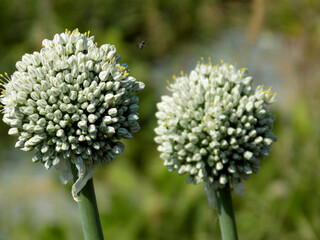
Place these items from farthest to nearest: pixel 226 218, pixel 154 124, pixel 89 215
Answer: pixel 154 124
pixel 226 218
pixel 89 215

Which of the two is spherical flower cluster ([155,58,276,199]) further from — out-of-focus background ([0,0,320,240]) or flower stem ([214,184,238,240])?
out-of-focus background ([0,0,320,240])

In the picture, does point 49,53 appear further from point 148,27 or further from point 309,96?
point 148,27

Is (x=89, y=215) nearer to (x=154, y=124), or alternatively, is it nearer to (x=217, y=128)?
(x=217, y=128)

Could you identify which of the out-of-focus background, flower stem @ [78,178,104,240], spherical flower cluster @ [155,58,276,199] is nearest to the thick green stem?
flower stem @ [78,178,104,240]

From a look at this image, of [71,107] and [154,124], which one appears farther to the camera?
[154,124]

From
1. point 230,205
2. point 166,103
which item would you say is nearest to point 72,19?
point 166,103

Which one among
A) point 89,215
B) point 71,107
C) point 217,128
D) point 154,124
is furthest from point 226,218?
point 154,124
